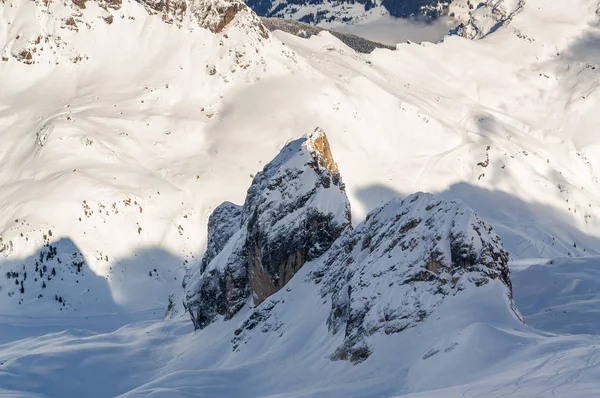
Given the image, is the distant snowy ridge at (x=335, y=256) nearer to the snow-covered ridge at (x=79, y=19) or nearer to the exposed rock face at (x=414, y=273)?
the exposed rock face at (x=414, y=273)

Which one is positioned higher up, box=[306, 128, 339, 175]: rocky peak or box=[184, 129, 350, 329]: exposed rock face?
box=[306, 128, 339, 175]: rocky peak

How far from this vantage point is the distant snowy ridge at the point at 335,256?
133ft

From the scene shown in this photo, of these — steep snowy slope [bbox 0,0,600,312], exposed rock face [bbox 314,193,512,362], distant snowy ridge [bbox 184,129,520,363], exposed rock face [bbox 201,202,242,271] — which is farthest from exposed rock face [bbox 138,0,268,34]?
exposed rock face [bbox 314,193,512,362]

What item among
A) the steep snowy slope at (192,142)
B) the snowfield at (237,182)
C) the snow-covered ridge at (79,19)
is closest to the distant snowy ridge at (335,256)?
the snowfield at (237,182)

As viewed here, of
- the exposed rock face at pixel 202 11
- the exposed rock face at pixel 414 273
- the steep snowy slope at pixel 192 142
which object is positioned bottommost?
the steep snowy slope at pixel 192 142

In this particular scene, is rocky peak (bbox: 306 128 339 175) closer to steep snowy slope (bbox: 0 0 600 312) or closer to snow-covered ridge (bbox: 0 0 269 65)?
steep snowy slope (bbox: 0 0 600 312)

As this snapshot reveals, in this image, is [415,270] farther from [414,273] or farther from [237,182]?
[237,182]

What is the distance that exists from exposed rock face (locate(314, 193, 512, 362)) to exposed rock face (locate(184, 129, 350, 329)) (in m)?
11.1

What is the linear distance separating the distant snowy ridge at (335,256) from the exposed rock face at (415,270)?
0.16 ft

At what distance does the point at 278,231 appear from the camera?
57594mm

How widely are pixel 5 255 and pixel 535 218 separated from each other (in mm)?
60630

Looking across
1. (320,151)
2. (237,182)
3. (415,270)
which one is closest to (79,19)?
(237,182)

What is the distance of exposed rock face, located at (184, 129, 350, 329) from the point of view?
56731 millimetres

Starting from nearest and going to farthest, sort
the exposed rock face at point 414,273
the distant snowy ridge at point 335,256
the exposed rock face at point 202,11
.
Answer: the exposed rock face at point 414,273 < the distant snowy ridge at point 335,256 < the exposed rock face at point 202,11
